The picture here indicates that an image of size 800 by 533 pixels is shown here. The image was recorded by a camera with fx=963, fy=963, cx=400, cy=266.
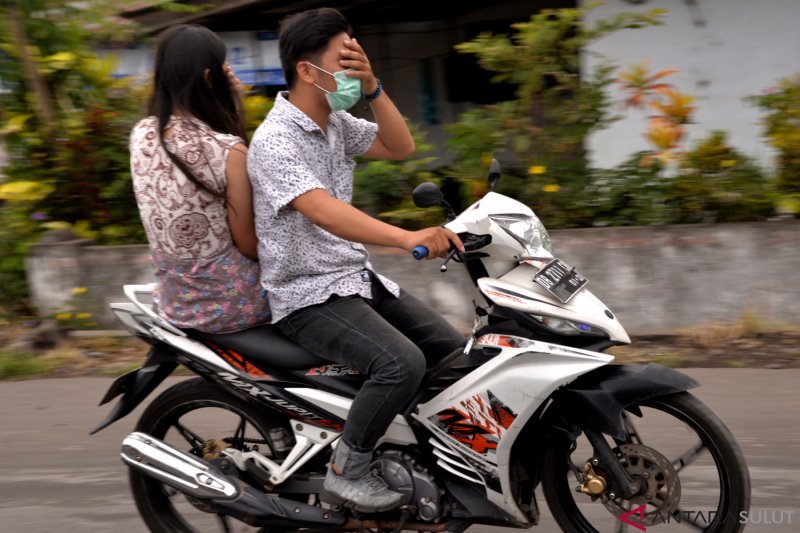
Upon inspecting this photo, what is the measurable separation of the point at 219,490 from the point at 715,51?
5831 mm

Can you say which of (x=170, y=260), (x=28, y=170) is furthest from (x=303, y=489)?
(x=28, y=170)

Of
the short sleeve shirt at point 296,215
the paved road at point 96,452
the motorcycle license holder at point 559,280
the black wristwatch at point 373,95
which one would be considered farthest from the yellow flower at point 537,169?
the motorcycle license holder at point 559,280

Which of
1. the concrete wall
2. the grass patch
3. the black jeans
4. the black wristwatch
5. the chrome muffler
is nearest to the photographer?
the black jeans

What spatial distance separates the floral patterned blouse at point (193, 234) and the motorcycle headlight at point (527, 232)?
0.88 metres

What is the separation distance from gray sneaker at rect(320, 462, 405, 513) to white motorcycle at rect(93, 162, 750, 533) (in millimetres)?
45

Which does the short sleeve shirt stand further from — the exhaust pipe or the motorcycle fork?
the motorcycle fork

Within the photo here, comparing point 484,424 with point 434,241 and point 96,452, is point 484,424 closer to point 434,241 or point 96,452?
point 434,241

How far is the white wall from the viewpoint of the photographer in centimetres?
746

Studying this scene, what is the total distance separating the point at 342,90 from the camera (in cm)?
310

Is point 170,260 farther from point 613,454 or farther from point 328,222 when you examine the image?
point 613,454

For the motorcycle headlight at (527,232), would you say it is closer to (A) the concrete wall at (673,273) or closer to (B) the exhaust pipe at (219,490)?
(B) the exhaust pipe at (219,490)

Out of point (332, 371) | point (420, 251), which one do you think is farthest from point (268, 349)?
point (420, 251)

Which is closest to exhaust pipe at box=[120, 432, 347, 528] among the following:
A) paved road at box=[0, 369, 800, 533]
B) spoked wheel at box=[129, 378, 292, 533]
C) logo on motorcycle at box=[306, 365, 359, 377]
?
spoked wheel at box=[129, 378, 292, 533]

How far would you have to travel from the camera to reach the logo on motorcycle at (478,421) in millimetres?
3076
